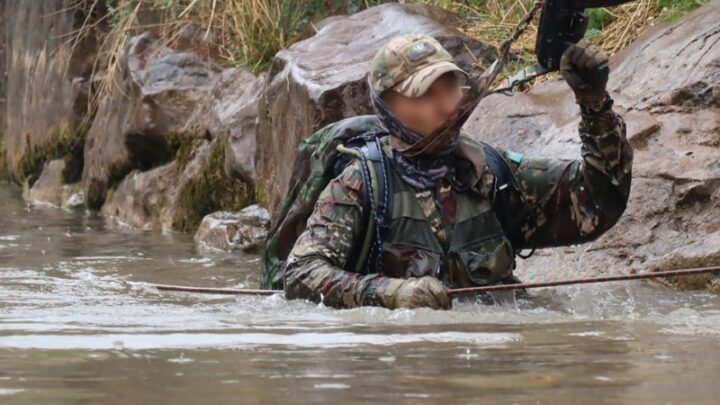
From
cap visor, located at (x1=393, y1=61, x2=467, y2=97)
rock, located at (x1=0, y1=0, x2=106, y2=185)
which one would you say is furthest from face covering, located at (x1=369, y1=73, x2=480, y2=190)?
rock, located at (x1=0, y1=0, x2=106, y2=185)

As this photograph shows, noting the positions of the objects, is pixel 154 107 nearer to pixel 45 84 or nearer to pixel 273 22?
pixel 273 22

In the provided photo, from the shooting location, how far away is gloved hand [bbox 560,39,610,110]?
491 cm

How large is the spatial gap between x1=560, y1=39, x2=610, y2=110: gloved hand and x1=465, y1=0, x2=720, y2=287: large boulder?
1.47m

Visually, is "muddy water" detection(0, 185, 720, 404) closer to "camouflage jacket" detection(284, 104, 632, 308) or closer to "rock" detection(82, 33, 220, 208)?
"camouflage jacket" detection(284, 104, 632, 308)

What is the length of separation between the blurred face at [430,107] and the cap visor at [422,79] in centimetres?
3

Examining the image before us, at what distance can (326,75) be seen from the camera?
28.6 ft

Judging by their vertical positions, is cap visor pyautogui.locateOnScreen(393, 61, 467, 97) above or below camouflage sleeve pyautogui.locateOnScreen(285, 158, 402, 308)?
above

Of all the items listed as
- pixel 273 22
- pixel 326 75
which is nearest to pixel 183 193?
pixel 273 22

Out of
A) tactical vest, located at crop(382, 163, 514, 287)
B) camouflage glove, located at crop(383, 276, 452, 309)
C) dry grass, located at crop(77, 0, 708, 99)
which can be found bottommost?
camouflage glove, located at crop(383, 276, 452, 309)

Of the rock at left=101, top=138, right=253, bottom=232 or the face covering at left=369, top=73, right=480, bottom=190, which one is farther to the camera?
the rock at left=101, top=138, right=253, bottom=232

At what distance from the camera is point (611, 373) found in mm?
3457

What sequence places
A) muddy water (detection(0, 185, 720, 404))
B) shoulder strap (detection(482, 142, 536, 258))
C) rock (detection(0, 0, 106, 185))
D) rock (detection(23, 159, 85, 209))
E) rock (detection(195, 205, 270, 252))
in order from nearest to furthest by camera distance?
1. muddy water (detection(0, 185, 720, 404))
2. shoulder strap (detection(482, 142, 536, 258))
3. rock (detection(195, 205, 270, 252))
4. rock (detection(23, 159, 85, 209))
5. rock (detection(0, 0, 106, 185))

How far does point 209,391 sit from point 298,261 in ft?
6.65

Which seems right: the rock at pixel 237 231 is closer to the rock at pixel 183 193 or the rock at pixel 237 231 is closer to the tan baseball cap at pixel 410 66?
the rock at pixel 183 193
